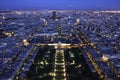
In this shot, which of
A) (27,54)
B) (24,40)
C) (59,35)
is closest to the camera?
(27,54)

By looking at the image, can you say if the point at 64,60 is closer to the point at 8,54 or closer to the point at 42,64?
the point at 42,64

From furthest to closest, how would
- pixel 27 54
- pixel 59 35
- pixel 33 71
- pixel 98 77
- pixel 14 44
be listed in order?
1. pixel 59 35
2. pixel 14 44
3. pixel 27 54
4. pixel 33 71
5. pixel 98 77

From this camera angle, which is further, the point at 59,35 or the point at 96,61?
the point at 59,35

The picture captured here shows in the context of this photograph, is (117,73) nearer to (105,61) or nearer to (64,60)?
(105,61)

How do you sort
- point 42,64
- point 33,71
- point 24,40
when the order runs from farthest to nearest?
point 24,40 → point 42,64 → point 33,71

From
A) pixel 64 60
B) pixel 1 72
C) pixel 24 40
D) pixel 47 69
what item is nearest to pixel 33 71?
pixel 47 69

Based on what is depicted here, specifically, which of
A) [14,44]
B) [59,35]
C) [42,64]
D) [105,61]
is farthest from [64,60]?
[59,35]

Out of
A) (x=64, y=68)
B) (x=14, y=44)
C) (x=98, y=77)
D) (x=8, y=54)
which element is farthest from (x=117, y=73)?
(x=14, y=44)

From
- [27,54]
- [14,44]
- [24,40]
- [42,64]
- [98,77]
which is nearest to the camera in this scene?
[98,77]

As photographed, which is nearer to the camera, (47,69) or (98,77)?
(98,77)
